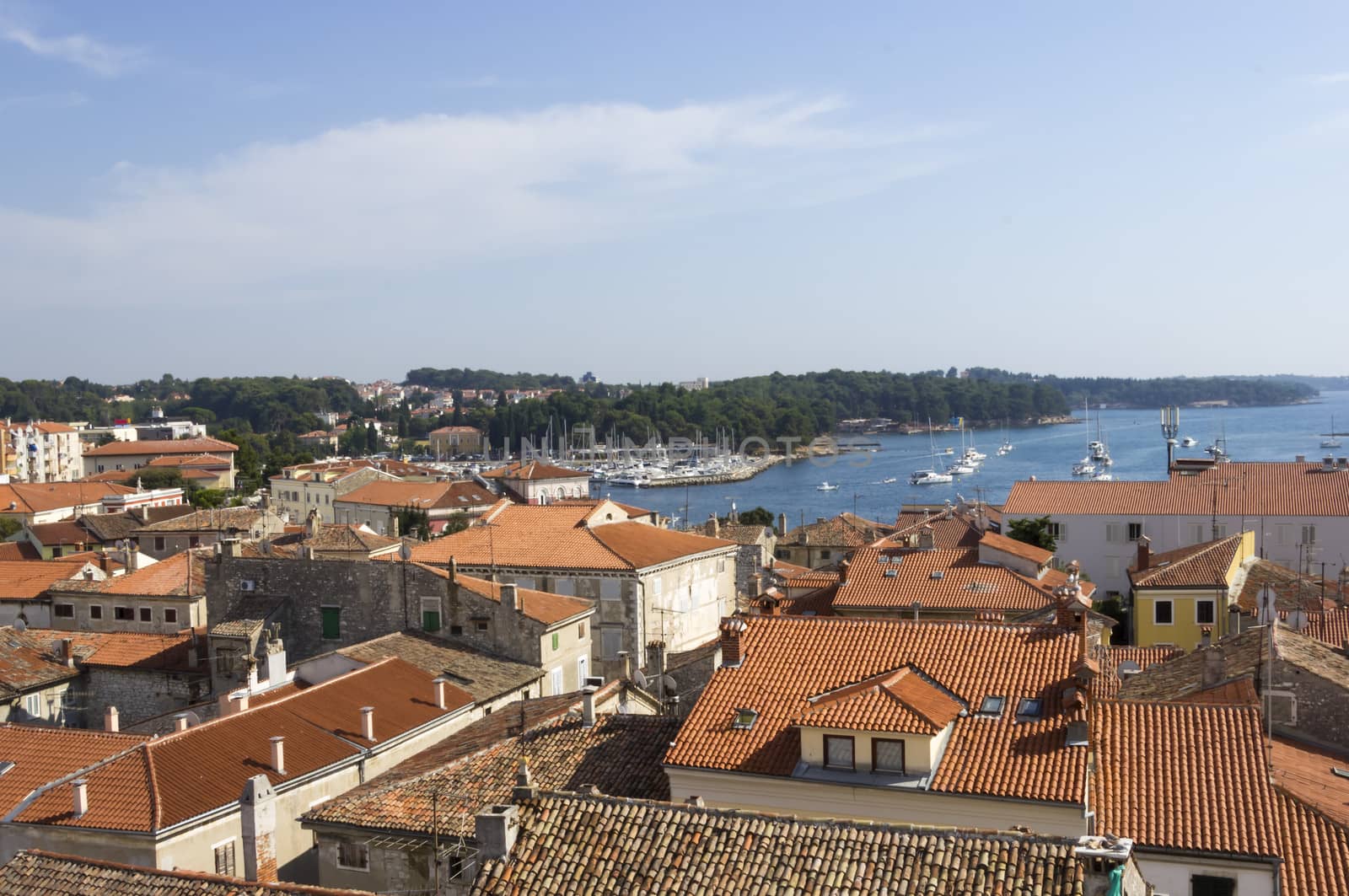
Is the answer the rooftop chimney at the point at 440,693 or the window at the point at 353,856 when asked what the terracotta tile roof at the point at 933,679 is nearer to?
the window at the point at 353,856

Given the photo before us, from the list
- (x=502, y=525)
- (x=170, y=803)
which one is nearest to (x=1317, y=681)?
(x=170, y=803)

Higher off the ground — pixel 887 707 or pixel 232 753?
pixel 887 707

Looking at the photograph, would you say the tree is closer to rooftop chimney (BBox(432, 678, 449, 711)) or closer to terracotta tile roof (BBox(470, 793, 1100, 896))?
rooftop chimney (BBox(432, 678, 449, 711))

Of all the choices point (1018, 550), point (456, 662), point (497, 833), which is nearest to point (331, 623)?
point (456, 662)

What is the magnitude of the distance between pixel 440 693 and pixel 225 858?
4.47m

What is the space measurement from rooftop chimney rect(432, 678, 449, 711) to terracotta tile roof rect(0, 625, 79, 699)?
8.38 m

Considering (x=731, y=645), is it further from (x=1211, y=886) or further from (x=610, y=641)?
(x=610, y=641)

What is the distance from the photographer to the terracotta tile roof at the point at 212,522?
5238cm

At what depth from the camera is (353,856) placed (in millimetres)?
12008

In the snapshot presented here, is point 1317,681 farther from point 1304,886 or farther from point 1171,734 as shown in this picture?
point 1304,886

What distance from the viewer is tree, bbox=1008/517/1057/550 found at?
120ft

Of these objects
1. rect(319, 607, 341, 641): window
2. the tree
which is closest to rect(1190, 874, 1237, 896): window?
rect(319, 607, 341, 641): window

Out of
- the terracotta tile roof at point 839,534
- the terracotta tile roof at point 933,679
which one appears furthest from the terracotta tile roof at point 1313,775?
the terracotta tile roof at point 839,534

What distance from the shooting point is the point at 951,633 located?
1278cm
